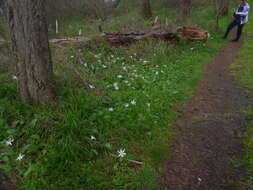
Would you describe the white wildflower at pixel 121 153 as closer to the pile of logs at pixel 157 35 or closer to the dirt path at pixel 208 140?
the dirt path at pixel 208 140

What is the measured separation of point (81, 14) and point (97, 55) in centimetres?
1577

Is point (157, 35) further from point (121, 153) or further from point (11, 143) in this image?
point (11, 143)

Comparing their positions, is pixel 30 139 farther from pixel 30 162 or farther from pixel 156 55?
pixel 156 55

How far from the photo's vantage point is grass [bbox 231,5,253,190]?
3.25 metres

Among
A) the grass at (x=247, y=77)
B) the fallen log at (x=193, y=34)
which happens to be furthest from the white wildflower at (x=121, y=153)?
the fallen log at (x=193, y=34)

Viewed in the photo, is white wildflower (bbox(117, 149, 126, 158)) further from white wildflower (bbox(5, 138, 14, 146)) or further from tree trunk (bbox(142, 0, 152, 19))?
tree trunk (bbox(142, 0, 152, 19))

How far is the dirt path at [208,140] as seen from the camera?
3.09m

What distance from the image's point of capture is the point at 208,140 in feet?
12.7

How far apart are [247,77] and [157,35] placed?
3406mm

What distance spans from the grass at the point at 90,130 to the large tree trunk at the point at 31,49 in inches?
8.7

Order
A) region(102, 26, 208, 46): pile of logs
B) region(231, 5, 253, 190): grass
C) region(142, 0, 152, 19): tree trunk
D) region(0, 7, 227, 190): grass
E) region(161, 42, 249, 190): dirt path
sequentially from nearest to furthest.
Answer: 1. region(0, 7, 227, 190): grass
2. region(161, 42, 249, 190): dirt path
3. region(231, 5, 253, 190): grass
4. region(102, 26, 208, 46): pile of logs
5. region(142, 0, 152, 19): tree trunk

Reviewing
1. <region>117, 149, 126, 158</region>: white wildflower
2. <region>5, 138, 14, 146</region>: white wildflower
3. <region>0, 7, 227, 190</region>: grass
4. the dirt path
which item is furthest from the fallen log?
<region>5, 138, 14, 146</region>: white wildflower

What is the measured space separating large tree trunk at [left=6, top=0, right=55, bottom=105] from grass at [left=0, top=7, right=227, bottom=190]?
0.22 m

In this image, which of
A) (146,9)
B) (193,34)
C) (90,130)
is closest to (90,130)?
(90,130)
